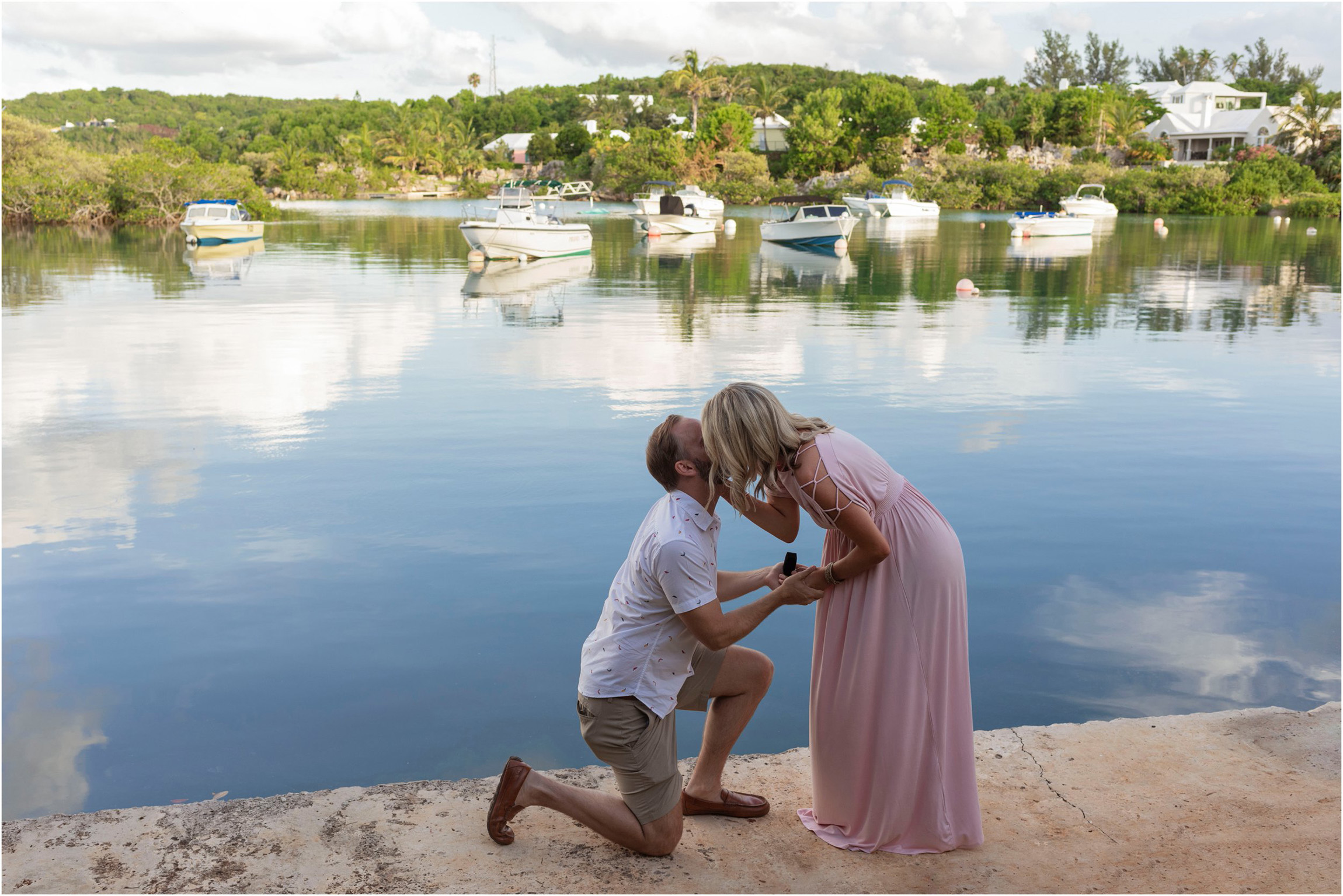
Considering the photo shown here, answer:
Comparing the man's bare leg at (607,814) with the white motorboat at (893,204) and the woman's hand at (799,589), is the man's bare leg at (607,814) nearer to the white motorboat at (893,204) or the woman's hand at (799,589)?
the woman's hand at (799,589)

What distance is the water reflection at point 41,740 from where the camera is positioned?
4.27 meters

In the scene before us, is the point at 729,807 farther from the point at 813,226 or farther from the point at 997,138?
the point at 997,138

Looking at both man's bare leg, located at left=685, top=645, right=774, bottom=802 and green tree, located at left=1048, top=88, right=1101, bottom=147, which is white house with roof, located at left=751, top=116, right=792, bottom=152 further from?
man's bare leg, located at left=685, top=645, right=774, bottom=802

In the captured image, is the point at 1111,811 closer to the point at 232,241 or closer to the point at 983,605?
the point at 983,605

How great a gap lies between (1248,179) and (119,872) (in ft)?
237

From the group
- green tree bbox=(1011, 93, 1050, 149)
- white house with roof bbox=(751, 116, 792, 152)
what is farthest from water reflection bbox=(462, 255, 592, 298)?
white house with roof bbox=(751, 116, 792, 152)

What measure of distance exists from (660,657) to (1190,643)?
12.0 feet

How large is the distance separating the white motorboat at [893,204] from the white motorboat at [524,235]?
2869 centimetres

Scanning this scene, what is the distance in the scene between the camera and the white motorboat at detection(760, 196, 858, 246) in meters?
36.1

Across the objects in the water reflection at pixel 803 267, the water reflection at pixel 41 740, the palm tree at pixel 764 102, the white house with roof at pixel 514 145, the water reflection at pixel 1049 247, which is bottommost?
the water reflection at pixel 41 740

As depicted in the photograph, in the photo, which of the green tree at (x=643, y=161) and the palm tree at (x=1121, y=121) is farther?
the green tree at (x=643, y=161)

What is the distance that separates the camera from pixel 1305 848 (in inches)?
132

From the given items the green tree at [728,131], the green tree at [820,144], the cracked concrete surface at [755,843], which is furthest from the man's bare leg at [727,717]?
the green tree at [820,144]

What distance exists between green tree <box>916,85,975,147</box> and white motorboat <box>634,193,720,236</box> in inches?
1707
